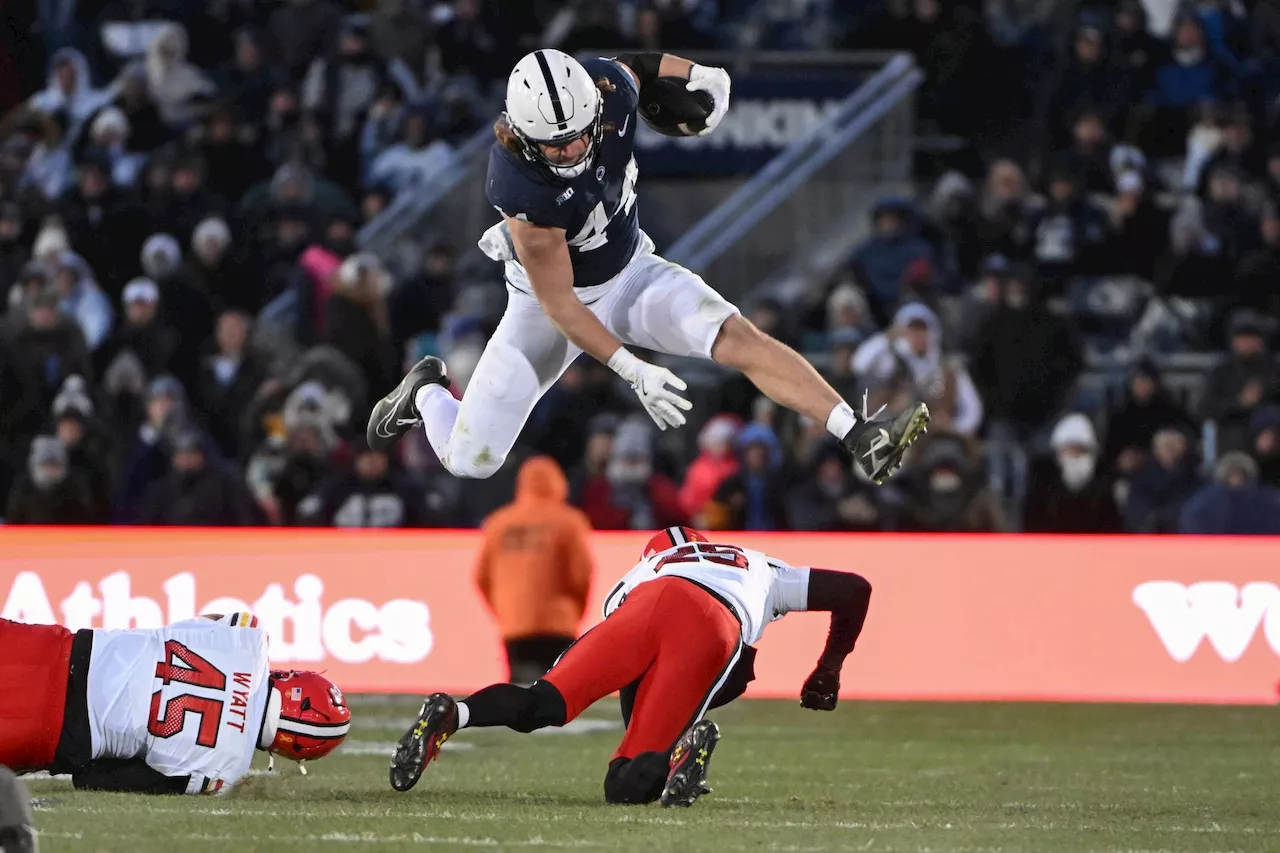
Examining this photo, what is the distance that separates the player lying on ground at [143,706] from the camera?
716 cm

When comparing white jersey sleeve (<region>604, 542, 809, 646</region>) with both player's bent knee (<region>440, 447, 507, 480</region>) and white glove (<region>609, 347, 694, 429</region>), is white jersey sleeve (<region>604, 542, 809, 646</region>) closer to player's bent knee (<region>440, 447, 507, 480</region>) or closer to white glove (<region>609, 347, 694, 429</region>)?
white glove (<region>609, 347, 694, 429</region>)

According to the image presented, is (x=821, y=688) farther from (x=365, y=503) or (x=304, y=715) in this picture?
(x=365, y=503)

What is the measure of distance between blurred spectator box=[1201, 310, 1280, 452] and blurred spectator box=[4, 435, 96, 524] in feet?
23.4

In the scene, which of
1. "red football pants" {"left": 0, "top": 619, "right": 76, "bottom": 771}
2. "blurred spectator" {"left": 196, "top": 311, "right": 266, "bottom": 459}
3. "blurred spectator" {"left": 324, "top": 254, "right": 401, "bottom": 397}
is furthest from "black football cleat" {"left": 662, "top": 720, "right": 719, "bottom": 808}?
"blurred spectator" {"left": 196, "top": 311, "right": 266, "bottom": 459}

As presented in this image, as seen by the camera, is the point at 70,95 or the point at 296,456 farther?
the point at 70,95

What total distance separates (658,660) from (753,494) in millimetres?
6452

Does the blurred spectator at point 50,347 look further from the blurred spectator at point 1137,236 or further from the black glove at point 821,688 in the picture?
the black glove at point 821,688

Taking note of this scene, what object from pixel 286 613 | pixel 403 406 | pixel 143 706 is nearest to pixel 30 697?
pixel 143 706

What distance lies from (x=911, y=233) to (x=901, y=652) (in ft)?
12.8

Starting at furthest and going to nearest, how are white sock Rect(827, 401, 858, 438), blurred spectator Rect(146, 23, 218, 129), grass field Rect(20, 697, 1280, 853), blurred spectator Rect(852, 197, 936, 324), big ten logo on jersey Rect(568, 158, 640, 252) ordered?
blurred spectator Rect(146, 23, 218, 129)
blurred spectator Rect(852, 197, 936, 324)
big ten logo on jersey Rect(568, 158, 640, 252)
white sock Rect(827, 401, 858, 438)
grass field Rect(20, 697, 1280, 853)

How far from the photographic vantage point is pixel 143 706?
23.7ft

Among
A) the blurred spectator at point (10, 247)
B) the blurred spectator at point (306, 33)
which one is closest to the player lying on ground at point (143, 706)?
the blurred spectator at point (10, 247)

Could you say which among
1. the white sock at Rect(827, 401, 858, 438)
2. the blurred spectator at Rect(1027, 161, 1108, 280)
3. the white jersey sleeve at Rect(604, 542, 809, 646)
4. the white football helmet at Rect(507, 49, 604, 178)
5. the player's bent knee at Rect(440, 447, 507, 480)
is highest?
the white football helmet at Rect(507, 49, 604, 178)

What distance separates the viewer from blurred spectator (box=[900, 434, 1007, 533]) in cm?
1352
